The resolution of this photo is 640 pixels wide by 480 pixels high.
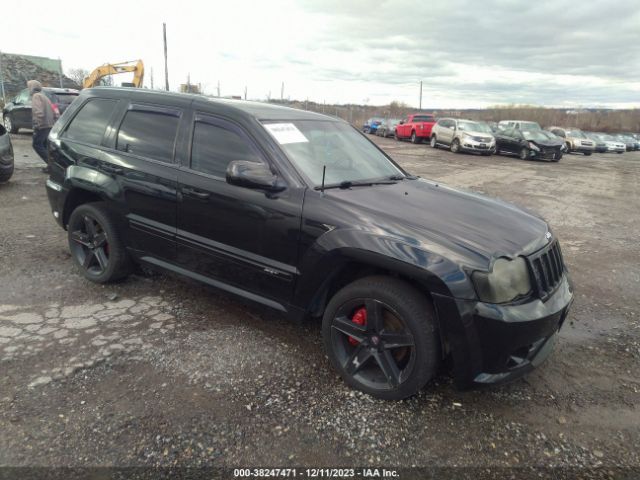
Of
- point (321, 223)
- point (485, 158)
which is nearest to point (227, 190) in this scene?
point (321, 223)

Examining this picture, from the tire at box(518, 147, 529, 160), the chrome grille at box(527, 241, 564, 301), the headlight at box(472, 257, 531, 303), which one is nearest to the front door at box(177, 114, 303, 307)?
the headlight at box(472, 257, 531, 303)

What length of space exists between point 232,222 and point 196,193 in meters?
0.41

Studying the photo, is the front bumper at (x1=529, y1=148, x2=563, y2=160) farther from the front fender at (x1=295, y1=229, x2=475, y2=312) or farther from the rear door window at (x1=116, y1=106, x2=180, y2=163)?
the front fender at (x1=295, y1=229, x2=475, y2=312)

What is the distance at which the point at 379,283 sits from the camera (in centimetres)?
266

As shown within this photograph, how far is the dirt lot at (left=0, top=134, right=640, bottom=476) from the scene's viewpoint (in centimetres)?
233

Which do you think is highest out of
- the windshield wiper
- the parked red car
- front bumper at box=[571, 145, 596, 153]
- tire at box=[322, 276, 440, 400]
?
the parked red car

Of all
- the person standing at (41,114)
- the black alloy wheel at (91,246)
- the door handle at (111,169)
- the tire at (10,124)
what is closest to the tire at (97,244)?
the black alloy wheel at (91,246)

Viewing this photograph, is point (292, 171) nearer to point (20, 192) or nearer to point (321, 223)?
point (321, 223)

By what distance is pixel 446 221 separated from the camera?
2.76m

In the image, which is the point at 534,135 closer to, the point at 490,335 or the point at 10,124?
the point at 490,335

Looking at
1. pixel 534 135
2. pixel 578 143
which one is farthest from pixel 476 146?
pixel 578 143

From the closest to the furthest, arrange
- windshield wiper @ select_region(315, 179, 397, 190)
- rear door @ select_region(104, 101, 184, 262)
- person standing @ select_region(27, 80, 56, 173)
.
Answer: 1. windshield wiper @ select_region(315, 179, 397, 190)
2. rear door @ select_region(104, 101, 184, 262)
3. person standing @ select_region(27, 80, 56, 173)

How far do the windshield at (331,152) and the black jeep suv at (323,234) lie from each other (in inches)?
0.6

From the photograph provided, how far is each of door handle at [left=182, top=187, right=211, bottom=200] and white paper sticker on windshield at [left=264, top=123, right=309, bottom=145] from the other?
66cm
